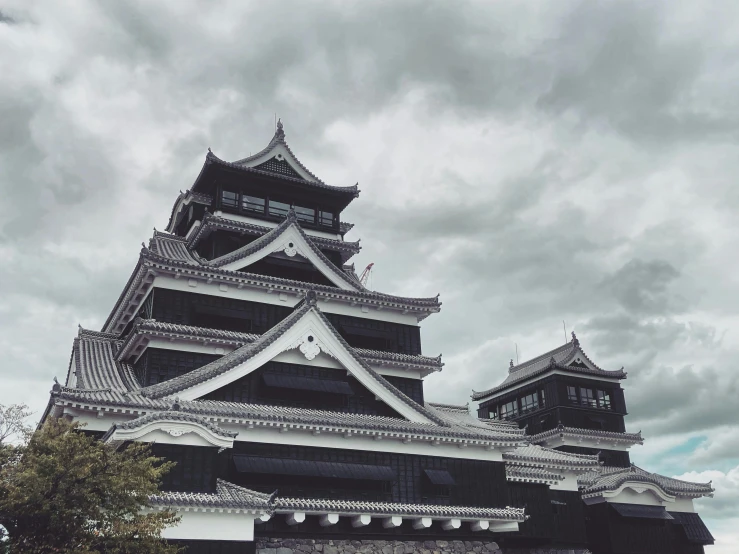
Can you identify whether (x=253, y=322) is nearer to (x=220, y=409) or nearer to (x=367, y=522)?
(x=220, y=409)

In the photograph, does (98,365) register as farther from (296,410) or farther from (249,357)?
(296,410)

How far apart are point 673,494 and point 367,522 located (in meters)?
23.4

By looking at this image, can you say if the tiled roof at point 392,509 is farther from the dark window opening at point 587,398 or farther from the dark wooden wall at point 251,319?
the dark window opening at point 587,398

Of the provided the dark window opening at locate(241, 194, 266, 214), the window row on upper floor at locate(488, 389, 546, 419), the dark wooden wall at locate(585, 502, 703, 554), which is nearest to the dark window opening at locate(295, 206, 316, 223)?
the dark window opening at locate(241, 194, 266, 214)

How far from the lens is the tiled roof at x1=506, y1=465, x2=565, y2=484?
3027 centimetres

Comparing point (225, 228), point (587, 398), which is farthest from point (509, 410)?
point (225, 228)

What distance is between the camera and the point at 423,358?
105ft

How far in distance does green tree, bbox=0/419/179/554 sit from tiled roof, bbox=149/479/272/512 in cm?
180

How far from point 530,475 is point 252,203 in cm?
1830

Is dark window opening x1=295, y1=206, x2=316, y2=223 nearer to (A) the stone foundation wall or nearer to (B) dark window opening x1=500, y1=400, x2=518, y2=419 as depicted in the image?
(A) the stone foundation wall

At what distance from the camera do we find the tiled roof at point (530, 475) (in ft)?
99.3

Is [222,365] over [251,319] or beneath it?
beneath

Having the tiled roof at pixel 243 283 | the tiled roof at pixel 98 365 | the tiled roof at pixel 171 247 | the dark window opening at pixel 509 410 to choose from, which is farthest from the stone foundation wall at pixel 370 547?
the dark window opening at pixel 509 410

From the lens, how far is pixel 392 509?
81.3 feet
